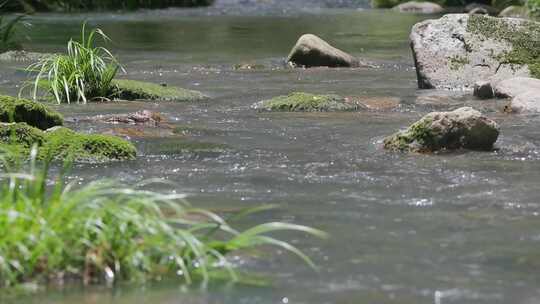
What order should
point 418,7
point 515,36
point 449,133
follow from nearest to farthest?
point 449,133 → point 515,36 → point 418,7

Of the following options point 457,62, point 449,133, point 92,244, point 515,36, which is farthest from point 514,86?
point 92,244

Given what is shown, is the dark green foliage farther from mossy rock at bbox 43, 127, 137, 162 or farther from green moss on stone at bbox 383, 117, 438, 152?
green moss on stone at bbox 383, 117, 438, 152

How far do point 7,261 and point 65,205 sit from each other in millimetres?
378

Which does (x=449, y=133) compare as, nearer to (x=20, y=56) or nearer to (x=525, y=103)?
(x=525, y=103)

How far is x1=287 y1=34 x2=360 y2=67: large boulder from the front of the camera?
17.1 meters

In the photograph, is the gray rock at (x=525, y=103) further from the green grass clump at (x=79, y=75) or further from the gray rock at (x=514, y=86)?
the green grass clump at (x=79, y=75)

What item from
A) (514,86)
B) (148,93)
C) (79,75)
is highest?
(79,75)

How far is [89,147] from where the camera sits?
868cm

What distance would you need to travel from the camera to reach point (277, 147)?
31.0 ft

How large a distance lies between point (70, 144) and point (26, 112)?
123 cm

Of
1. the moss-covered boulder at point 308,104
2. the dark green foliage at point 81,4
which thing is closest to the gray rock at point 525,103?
the moss-covered boulder at point 308,104

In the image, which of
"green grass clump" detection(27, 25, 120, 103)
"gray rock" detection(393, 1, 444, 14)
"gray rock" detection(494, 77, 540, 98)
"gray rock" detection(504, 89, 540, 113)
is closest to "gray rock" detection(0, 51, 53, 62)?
"green grass clump" detection(27, 25, 120, 103)

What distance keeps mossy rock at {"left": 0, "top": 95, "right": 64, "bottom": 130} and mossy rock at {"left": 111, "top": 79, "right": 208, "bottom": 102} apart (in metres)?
2.95

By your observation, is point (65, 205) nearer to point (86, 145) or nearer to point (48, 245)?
point (48, 245)
